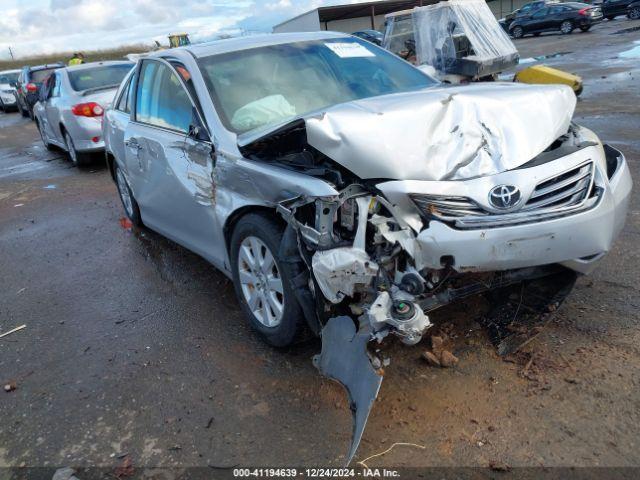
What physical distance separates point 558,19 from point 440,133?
89.6ft

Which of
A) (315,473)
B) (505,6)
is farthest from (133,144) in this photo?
(505,6)

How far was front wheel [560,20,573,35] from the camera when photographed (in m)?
25.5

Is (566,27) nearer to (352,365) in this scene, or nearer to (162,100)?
(162,100)

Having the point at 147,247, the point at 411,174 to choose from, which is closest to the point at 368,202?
the point at 411,174

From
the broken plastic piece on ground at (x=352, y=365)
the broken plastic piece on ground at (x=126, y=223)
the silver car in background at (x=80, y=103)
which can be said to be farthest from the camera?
the silver car in background at (x=80, y=103)

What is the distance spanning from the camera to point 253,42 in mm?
4098

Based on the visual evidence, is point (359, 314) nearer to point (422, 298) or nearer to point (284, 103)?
point (422, 298)

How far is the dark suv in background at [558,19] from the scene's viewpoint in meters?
24.3

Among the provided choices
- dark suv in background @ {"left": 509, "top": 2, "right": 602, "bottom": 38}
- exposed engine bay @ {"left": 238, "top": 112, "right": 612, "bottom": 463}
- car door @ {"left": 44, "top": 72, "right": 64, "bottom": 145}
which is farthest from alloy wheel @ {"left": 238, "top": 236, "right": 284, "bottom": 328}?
dark suv in background @ {"left": 509, "top": 2, "right": 602, "bottom": 38}

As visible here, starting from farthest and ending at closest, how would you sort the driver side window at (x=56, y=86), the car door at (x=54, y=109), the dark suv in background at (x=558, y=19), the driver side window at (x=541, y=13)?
1. the driver side window at (x=541, y=13)
2. the dark suv in background at (x=558, y=19)
3. the driver side window at (x=56, y=86)
4. the car door at (x=54, y=109)

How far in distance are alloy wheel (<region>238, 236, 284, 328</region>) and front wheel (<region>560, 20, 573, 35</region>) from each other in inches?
1067

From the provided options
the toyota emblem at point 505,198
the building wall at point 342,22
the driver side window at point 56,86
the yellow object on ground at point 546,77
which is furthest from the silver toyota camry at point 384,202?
the building wall at point 342,22

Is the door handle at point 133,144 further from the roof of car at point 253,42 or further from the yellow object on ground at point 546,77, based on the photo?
the yellow object on ground at point 546,77

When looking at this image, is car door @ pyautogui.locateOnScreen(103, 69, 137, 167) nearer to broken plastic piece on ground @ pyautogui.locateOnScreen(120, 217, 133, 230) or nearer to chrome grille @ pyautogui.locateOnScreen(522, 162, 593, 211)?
broken plastic piece on ground @ pyautogui.locateOnScreen(120, 217, 133, 230)
